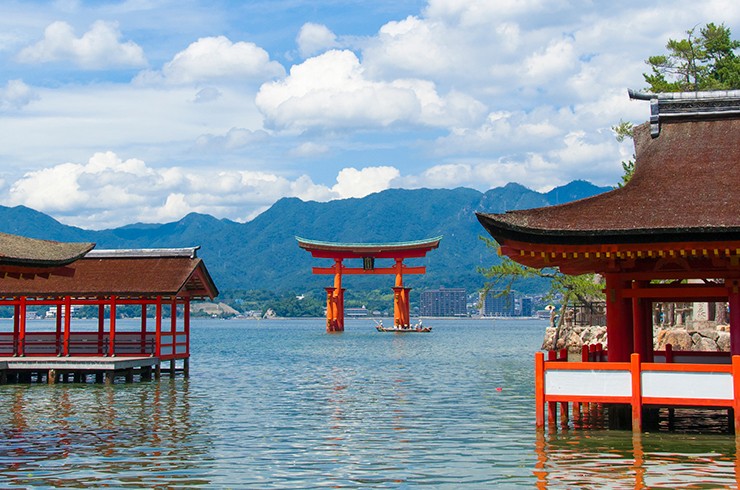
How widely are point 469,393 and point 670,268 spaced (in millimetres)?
10021

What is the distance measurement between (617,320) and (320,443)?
653 cm

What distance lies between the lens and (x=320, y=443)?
15.7 metres

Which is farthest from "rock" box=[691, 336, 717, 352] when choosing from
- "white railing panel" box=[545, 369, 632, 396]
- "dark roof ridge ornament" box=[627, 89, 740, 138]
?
"white railing panel" box=[545, 369, 632, 396]

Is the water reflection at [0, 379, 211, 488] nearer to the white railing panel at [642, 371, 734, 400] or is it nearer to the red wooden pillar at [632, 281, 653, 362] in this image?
the white railing panel at [642, 371, 734, 400]

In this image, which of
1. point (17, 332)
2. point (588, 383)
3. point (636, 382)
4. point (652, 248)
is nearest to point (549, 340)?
point (17, 332)

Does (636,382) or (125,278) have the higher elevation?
(125,278)

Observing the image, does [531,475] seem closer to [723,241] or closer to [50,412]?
[723,241]

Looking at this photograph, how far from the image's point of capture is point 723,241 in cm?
1358

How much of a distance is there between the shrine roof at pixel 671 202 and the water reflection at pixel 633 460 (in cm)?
375

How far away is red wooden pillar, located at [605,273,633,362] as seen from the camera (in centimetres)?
1587

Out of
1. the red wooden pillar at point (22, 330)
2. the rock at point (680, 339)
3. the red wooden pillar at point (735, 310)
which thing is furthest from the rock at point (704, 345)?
the red wooden pillar at point (22, 330)

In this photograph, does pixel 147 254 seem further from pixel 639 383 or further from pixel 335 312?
pixel 335 312

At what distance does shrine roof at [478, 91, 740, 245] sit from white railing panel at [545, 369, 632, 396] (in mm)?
2405

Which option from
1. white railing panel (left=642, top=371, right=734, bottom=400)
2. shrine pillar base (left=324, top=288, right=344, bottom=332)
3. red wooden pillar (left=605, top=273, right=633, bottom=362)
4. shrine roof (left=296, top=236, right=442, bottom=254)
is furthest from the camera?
shrine pillar base (left=324, top=288, right=344, bottom=332)
